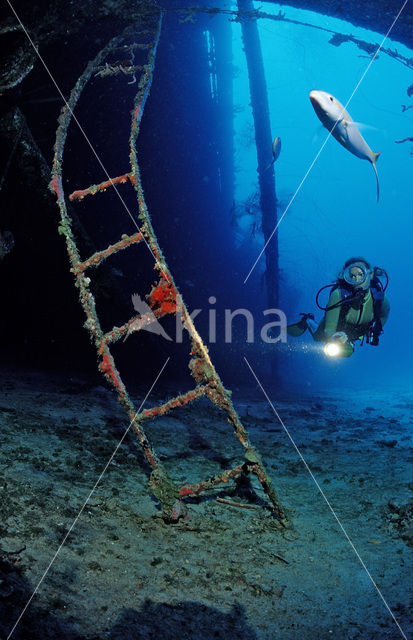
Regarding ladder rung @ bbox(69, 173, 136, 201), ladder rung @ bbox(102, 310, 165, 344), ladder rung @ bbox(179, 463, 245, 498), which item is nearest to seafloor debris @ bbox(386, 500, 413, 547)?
ladder rung @ bbox(179, 463, 245, 498)

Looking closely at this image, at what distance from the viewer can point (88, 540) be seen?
7.59 ft

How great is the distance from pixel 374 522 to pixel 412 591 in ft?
2.81

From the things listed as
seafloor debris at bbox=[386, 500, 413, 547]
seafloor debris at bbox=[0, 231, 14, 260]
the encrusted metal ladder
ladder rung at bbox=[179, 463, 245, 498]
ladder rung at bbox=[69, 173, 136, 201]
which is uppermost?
ladder rung at bbox=[69, 173, 136, 201]

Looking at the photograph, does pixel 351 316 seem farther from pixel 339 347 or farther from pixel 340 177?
pixel 340 177

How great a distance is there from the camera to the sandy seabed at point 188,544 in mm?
1842

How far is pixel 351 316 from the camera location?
5801 mm

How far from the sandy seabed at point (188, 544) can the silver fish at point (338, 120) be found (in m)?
4.28

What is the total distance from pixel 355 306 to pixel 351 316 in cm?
19

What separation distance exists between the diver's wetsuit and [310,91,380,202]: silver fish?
2.19 metres

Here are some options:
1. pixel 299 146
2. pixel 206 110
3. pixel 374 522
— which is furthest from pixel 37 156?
pixel 299 146

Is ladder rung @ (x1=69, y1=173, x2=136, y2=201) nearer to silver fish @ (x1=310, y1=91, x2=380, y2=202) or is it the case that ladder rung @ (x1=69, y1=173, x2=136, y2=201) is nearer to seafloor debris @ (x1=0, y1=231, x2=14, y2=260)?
seafloor debris @ (x1=0, y1=231, x2=14, y2=260)

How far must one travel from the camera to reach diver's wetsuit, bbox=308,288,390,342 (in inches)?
227

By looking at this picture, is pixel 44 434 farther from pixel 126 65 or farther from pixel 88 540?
pixel 126 65

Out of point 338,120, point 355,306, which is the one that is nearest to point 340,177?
point 355,306
